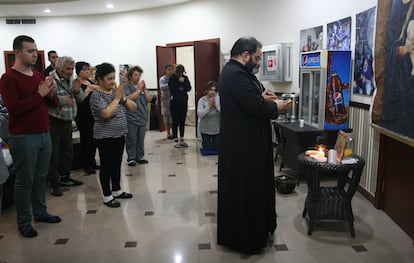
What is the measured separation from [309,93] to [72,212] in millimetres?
3156

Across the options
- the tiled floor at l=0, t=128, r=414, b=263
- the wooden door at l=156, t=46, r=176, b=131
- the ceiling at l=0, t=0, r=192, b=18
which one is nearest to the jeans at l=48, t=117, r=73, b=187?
the tiled floor at l=0, t=128, r=414, b=263

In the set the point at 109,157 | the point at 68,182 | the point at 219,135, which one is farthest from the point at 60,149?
the point at 219,135

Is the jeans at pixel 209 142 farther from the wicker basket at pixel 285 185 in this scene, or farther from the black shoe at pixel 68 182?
the black shoe at pixel 68 182

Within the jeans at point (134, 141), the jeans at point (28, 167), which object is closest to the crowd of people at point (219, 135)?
the jeans at point (28, 167)

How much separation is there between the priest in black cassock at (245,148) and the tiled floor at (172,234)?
0.26m

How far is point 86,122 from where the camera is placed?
4617 millimetres

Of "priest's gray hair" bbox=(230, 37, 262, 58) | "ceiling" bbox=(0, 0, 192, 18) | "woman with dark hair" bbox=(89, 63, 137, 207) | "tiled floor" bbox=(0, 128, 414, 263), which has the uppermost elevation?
"ceiling" bbox=(0, 0, 192, 18)

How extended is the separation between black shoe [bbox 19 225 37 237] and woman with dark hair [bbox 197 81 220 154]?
313 cm

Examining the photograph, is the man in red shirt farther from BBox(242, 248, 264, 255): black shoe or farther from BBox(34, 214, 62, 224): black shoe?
BBox(242, 248, 264, 255): black shoe

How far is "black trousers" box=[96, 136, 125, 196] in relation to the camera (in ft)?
11.2

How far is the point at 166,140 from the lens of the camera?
23.6 ft

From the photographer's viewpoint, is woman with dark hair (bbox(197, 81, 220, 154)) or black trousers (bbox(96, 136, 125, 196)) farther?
woman with dark hair (bbox(197, 81, 220, 154))

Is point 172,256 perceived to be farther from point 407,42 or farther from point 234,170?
point 407,42

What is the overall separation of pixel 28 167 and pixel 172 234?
52.1 inches
